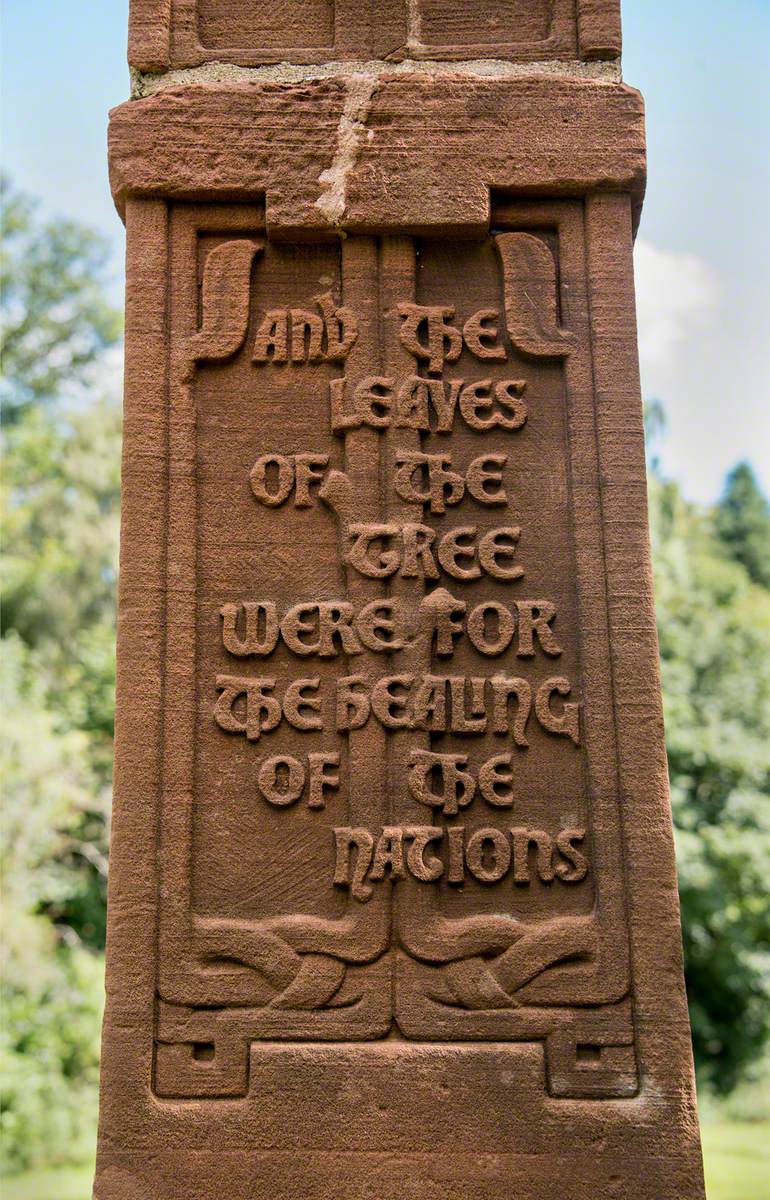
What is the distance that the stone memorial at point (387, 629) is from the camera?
2.77 metres

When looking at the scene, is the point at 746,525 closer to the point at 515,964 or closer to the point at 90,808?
the point at 90,808

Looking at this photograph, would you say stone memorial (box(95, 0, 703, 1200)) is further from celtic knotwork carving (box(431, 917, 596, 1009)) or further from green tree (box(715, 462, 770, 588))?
green tree (box(715, 462, 770, 588))

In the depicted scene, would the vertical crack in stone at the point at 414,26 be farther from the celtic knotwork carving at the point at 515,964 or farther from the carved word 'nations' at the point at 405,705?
the celtic knotwork carving at the point at 515,964

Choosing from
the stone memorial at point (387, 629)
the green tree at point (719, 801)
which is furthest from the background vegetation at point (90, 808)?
the stone memorial at point (387, 629)

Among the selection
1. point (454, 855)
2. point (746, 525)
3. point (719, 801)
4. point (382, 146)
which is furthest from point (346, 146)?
point (746, 525)

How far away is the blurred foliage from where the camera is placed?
1211 cm

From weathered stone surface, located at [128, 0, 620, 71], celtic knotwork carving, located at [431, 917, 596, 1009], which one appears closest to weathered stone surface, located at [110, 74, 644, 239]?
weathered stone surface, located at [128, 0, 620, 71]

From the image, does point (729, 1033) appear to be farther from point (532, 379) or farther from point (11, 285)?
point (11, 285)

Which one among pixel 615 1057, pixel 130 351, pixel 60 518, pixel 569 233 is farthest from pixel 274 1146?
pixel 60 518

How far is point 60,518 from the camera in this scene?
66.7 feet

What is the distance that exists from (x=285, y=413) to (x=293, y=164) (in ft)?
2.35

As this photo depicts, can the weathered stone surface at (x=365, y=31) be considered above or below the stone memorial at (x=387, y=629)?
above

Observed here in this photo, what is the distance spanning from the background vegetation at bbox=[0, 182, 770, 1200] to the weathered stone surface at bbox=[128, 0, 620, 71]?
10.2m

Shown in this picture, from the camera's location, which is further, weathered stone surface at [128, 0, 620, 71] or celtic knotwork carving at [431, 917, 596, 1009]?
weathered stone surface at [128, 0, 620, 71]
